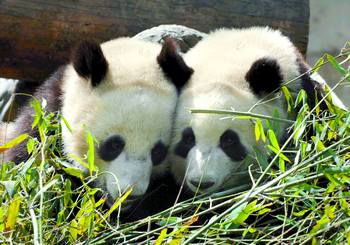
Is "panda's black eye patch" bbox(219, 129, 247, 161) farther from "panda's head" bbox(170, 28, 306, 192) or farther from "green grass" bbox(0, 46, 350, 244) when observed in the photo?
"green grass" bbox(0, 46, 350, 244)

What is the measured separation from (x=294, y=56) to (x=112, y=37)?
1188 millimetres

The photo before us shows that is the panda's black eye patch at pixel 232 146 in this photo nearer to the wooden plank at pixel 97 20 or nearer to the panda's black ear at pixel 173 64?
the panda's black ear at pixel 173 64

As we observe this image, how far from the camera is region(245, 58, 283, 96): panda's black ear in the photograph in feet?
11.4

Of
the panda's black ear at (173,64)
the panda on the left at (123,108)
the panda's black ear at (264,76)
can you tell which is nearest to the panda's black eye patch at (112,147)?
the panda on the left at (123,108)

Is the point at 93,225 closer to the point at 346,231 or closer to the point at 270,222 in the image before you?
the point at 270,222

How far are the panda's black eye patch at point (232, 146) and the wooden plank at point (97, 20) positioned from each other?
1315 mm

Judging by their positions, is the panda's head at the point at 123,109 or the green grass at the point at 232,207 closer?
the green grass at the point at 232,207

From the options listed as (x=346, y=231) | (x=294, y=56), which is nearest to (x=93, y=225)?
(x=346, y=231)

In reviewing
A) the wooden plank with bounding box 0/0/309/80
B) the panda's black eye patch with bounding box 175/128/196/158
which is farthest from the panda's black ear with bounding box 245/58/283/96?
the wooden plank with bounding box 0/0/309/80

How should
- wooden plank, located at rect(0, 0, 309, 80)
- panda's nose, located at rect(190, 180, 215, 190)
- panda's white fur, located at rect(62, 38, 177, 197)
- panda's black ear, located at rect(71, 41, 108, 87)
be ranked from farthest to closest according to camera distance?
wooden plank, located at rect(0, 0, 309, 80) < panda's black ear, located at rect(71, 41, 108, 87) < panda's white fur, located at rect(62, 38, 177, 197) < panda's nose, located at rect(190, 180, 215, 190)

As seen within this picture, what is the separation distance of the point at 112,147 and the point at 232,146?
55 centimetres

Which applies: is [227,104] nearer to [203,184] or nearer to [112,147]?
[203,184]

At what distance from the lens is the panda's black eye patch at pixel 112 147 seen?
3.48 meters

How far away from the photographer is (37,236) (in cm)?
272
